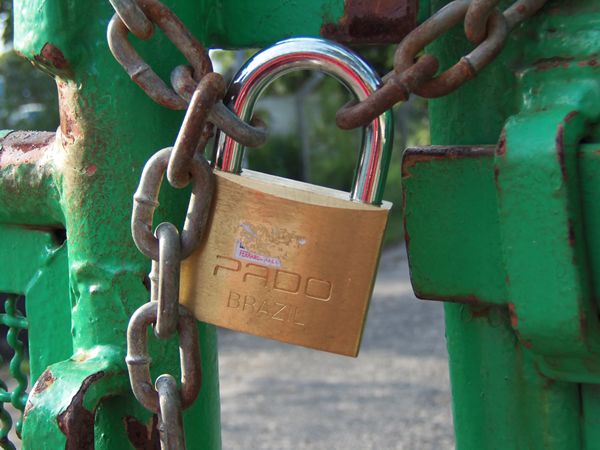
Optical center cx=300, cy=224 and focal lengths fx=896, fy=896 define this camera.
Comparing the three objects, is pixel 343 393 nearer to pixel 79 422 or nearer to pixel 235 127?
pixel 79 422

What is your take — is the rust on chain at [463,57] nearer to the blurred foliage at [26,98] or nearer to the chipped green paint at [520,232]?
the chipped green paint at [520,232]

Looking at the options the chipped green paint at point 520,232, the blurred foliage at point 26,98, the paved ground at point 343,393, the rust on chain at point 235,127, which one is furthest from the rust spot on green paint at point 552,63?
the blurred foliage at point 26,98

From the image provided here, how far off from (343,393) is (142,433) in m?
4.22

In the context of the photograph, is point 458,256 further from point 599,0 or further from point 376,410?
point 376,410

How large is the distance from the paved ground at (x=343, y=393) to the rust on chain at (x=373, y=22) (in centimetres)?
360

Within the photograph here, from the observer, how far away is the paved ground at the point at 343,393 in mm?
4355

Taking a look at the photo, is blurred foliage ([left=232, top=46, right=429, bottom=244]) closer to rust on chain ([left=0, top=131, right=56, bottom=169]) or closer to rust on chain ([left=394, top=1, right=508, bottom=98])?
rust on chain ([left=0, top=131, right=56, bottom=169])

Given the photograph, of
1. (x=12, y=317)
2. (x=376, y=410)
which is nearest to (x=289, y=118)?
(x=376, y=410)

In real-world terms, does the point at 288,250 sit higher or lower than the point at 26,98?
lower

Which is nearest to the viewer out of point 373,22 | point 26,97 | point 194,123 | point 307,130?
point 194,123

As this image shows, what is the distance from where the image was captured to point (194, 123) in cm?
71

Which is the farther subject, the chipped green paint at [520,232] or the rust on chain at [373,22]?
the rust on chain at [373,22]

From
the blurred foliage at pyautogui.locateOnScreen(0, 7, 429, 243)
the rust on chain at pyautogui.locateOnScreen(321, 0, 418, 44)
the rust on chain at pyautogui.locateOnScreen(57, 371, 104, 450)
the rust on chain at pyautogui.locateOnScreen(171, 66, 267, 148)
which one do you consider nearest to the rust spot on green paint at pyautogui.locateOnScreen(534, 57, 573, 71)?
the rust on chain at pyautogui.locateOnScreen(321, 0, 418, 44)

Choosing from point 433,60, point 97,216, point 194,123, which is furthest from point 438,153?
point 97,216
